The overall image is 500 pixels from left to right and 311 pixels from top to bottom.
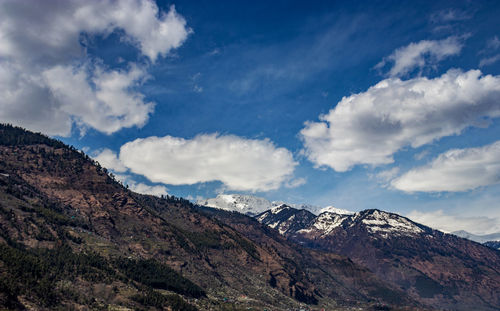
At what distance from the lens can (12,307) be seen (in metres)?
198
